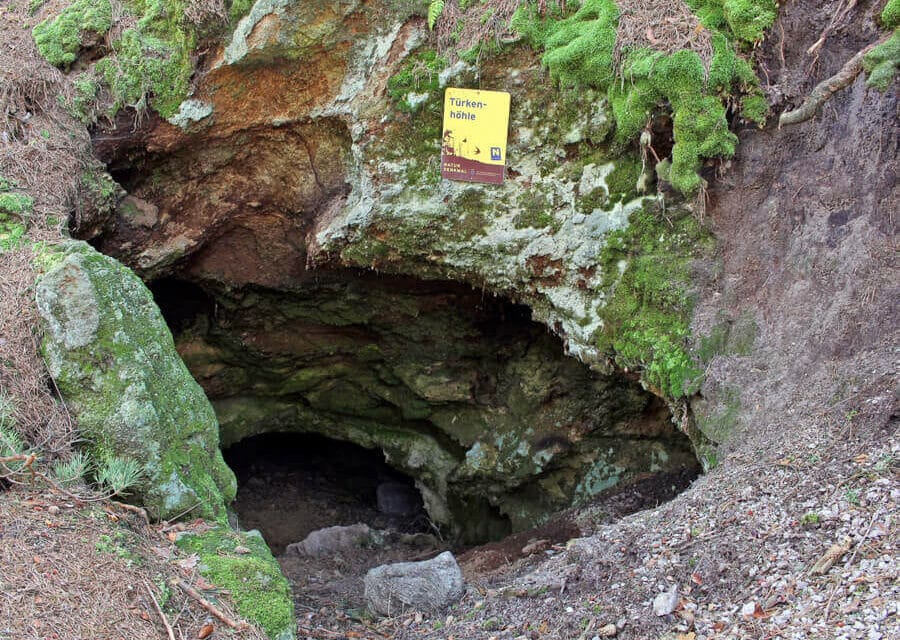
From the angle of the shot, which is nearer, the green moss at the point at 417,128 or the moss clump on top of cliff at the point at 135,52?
the green moss at the point at 417,128

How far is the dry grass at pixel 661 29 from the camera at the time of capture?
18.0 ft

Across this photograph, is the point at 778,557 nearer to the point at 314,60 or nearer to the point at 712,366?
the point at 712,366

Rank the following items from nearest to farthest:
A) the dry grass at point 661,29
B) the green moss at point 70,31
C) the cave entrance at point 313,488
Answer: the dry grass at point 661,29
the green moss at point 70,31
the cave entrance at point 313,488

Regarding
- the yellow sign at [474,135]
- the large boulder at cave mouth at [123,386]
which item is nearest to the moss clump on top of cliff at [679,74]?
the yellow sign at [474,135]

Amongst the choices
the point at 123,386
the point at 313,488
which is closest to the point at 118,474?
the point at 123,386

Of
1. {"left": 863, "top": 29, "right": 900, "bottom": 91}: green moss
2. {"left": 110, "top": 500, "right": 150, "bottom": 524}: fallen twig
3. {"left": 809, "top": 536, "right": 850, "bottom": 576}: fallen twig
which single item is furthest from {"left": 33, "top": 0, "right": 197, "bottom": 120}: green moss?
{"left": 809, "top": 536, "right": 850, "bottom": 576}: fallen twig

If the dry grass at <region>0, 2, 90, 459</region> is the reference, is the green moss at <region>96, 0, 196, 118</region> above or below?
above

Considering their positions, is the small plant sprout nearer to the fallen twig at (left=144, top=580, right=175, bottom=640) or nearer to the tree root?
the fallen twig at (left=144, top=580, right=175, bottom=640)

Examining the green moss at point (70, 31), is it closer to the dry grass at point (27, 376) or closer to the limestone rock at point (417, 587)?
the dry grass at point (27, 376)

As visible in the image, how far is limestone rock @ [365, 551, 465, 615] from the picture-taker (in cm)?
471

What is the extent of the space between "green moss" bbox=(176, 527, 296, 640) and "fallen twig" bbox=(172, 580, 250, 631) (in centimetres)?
9

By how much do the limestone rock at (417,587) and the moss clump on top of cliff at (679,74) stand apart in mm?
3396

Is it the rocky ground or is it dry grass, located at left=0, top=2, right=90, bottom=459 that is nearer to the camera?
the rocky ground

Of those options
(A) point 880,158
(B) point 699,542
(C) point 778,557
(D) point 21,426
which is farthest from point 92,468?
(A) point 880,158
